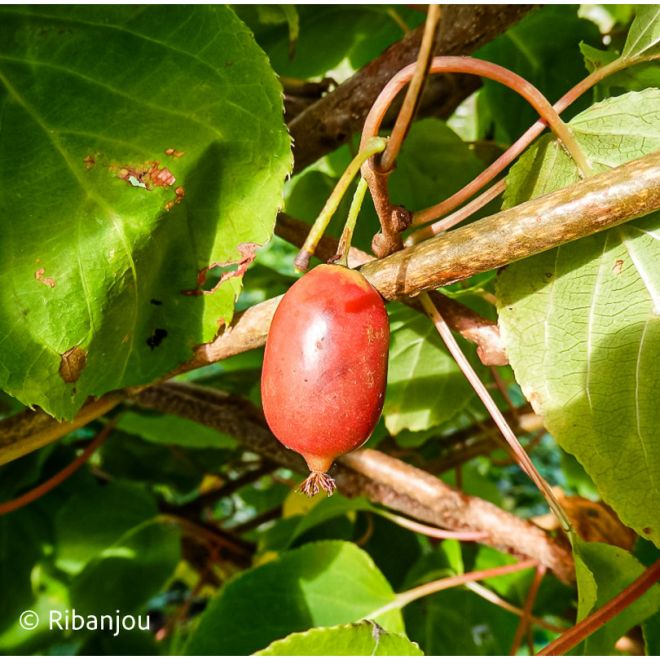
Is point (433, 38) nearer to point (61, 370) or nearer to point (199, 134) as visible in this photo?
point (199, 134)

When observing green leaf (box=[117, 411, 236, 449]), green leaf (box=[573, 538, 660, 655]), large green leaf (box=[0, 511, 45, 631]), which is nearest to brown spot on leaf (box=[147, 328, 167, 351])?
green leaf (box=[573, 538, 660, 655])

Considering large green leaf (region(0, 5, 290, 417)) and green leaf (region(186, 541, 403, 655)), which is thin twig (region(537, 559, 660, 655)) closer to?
green leaf (region(186, 541, 403, 655))

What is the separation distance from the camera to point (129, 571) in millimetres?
1043

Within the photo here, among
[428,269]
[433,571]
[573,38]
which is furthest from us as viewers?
[433,571]

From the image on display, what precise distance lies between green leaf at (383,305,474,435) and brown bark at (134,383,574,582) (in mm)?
54

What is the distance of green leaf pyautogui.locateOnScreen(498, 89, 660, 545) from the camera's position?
19.9 inches

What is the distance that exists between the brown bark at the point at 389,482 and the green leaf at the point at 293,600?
0.09m

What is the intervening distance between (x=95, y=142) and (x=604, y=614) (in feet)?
1.71

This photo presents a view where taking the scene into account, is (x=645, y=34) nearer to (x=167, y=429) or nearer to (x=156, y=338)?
(x=156, y=338)

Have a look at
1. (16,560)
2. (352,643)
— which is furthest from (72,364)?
(16,560)

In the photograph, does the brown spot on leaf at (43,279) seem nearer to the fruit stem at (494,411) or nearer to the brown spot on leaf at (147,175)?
the brown spot on leaf at (147,175)

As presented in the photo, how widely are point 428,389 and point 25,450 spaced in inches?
16.5

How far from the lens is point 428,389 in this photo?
2.73ft

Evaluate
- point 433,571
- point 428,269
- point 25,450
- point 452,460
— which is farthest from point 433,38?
point 452,460
